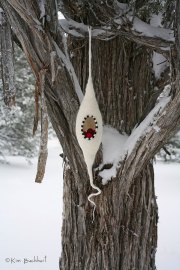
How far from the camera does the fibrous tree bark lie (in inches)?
72.1

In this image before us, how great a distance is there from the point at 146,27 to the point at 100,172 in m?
0.81

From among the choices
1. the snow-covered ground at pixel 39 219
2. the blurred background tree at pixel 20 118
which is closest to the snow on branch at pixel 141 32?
the snow-covered ground at pixel 39 219

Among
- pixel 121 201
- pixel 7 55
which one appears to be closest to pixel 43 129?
pixel 7 55

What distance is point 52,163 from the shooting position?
1483cm

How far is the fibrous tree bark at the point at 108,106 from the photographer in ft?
6.01

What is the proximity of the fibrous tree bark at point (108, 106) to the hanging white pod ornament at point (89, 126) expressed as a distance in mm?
82

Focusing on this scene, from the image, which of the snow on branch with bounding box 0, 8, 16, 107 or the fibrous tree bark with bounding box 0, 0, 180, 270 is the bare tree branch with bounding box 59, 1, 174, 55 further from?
the snow on branch with bounding box 0, 8, 16, 107

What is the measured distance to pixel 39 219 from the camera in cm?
694

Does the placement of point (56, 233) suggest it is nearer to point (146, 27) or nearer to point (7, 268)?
point (7, 268)

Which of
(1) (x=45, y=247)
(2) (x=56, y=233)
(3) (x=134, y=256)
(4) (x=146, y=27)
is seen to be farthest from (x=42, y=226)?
(4) (x=146, y=27)

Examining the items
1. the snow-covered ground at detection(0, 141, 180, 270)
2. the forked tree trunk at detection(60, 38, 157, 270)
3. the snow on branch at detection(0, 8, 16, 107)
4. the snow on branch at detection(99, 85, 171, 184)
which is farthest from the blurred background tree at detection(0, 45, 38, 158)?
the snow on branch at detection(99, 85, 171, 184)

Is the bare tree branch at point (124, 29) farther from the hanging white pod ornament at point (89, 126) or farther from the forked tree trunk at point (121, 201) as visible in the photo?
the hanging white pod ornament at point (89, 126)

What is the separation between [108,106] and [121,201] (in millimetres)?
583

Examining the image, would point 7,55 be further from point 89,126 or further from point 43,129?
point 89,126
